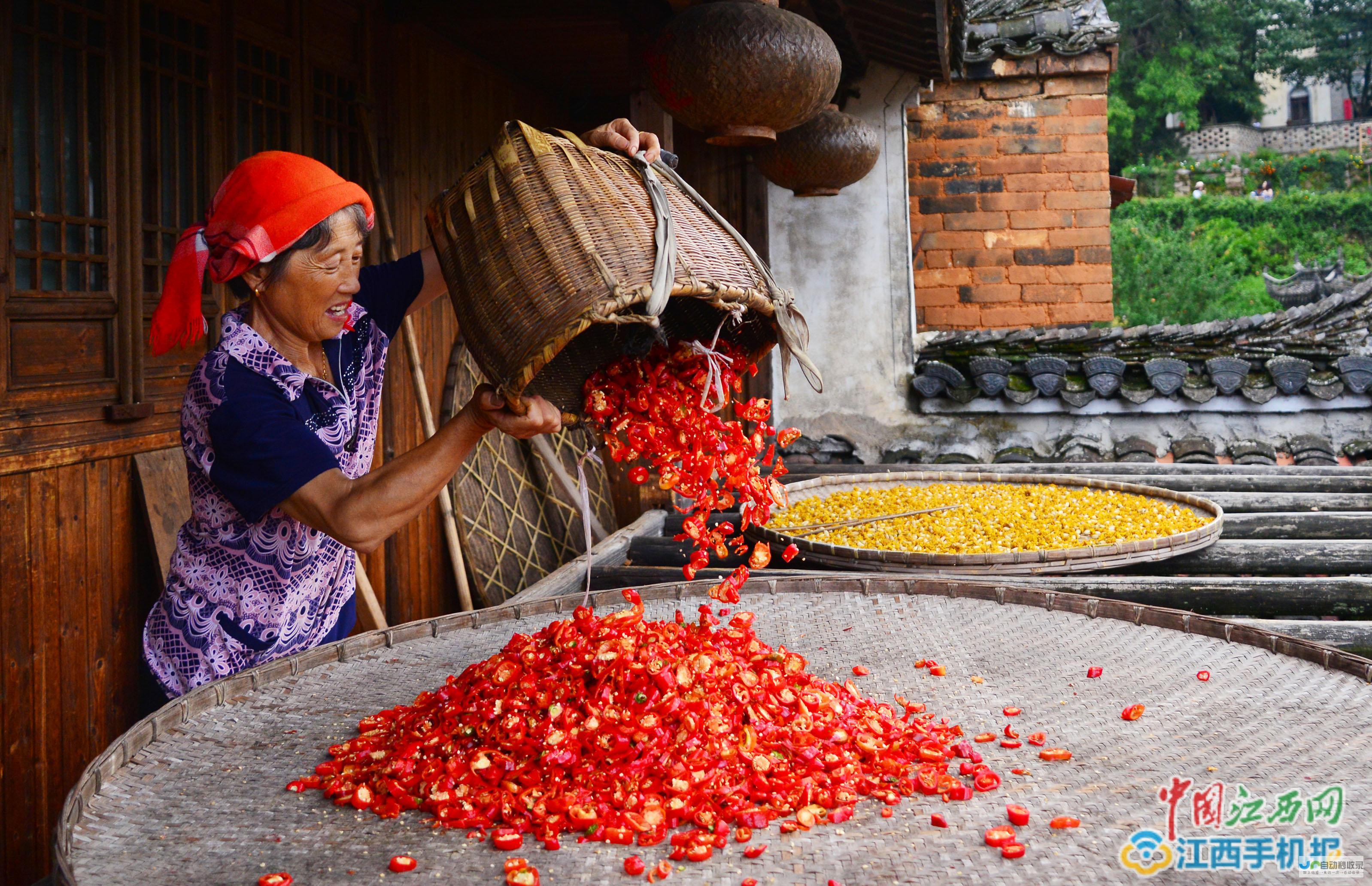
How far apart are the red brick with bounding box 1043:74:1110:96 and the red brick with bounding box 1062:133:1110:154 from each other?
0.86 ft

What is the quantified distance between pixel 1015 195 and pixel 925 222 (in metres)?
0.56

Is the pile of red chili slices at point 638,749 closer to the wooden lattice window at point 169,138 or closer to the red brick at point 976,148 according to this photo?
the wooden lattice window at point 169,138

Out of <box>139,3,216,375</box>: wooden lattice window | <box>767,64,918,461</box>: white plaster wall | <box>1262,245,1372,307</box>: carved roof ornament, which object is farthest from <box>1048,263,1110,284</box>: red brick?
<box>1262,245,1372,307</box>: carved roof ornament

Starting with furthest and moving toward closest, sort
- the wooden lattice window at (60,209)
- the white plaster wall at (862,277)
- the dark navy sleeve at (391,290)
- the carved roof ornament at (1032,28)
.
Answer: the carved roof ornament at (1032,28)
the white plaster wall at (862,277)
the wooden lattice window at (60,209)
the dark navy sleeve at (391,290)

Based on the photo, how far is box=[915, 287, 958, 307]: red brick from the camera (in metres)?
6.47

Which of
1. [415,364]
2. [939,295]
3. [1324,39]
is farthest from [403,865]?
[1324,39]

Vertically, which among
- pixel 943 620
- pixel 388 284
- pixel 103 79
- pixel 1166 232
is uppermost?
pixel 1166 232

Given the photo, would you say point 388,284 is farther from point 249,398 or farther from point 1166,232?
point 1166,232

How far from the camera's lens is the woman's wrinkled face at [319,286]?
1729 mm

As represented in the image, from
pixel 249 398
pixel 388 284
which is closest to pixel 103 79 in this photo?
pixel 388 284

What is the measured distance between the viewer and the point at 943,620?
240cm

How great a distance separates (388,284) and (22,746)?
4.25 ft

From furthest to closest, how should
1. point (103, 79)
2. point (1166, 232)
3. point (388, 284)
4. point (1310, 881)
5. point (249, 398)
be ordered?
point (1166, 232) → point (103, 79) → point (388, 284) → point (249, 398) → point (1310, 881)

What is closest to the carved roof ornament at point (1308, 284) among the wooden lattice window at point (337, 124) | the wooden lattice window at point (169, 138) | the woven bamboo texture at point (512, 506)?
the woven bamboo texture at point (512, 506)
